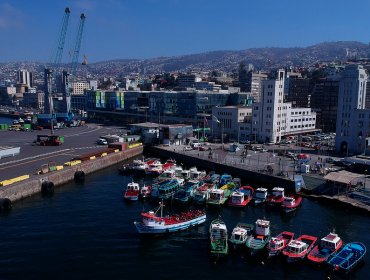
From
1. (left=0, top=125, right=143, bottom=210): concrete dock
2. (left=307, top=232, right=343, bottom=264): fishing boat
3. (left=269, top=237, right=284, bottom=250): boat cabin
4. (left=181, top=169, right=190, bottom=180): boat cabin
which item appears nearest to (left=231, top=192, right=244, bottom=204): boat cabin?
(left=181, top=169, right=190, bottom=180): boat cabin

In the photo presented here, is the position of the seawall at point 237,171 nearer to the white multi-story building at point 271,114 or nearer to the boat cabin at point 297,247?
the boat cabin at point 297,247

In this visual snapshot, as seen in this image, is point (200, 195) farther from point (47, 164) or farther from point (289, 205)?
point (47, 164)

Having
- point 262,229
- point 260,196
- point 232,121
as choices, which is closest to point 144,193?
point 260,196

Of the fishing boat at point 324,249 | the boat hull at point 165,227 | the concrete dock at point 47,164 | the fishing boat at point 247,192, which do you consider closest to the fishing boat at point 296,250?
the fishing boat at point 324,249

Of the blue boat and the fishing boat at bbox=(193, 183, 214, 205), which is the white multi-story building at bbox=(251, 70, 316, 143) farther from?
the blue boat

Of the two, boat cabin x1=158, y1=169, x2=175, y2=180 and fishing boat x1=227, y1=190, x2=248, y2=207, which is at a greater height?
boat cabin x1=158, y1=169, x2=175, y2=180
